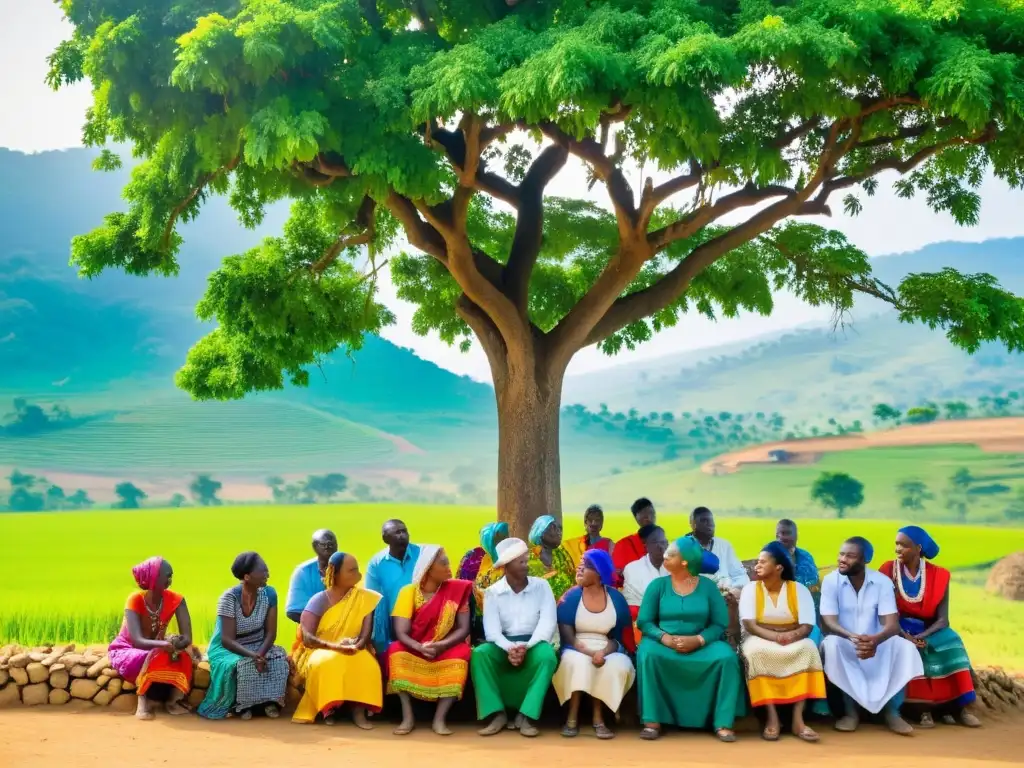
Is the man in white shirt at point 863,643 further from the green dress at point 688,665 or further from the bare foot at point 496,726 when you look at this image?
the bare foot at point 496,726

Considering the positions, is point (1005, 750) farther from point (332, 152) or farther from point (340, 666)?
point (332, 152)

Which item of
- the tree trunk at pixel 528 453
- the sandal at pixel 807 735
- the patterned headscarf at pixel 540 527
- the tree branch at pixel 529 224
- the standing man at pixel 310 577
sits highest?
the tree branch at pixel 529 224

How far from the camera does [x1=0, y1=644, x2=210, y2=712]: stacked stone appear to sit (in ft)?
29.1

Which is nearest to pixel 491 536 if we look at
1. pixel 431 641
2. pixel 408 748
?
pixel 431 641

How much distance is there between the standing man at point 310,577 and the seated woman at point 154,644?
857 mm

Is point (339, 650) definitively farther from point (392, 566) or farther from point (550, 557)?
point (550, 557)

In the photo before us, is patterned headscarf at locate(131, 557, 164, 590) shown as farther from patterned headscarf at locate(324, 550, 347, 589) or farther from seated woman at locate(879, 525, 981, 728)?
seated woman at locate(879, 525, 981, 728)

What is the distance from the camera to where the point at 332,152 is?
11.2m

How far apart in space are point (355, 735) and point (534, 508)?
507 centimetres

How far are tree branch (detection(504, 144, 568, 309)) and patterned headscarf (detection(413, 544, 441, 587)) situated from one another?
5.19 metres

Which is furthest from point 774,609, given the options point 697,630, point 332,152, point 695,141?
point 332,152

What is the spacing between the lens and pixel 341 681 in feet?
27.1

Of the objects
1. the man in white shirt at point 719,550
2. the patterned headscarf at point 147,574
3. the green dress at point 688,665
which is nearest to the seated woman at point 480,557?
the green dress at point 688,665

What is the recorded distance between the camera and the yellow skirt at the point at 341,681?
8.25 meters
